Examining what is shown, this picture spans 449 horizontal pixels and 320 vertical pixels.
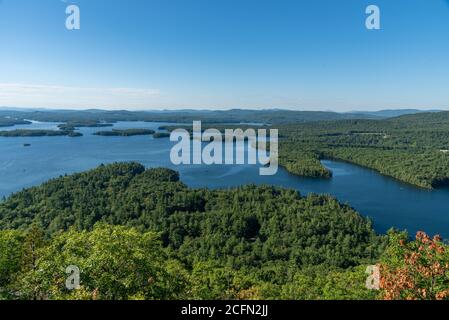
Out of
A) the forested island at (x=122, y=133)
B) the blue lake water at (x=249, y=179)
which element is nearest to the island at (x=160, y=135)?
the forested island at (x=122, y=133)

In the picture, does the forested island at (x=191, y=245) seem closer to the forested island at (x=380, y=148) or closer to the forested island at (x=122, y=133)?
the forested island at (x=380, y=148)

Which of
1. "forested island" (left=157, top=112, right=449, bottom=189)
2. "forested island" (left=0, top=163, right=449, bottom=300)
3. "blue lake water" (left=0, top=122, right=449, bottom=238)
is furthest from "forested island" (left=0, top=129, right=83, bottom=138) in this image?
"forested island" (left=0, top=163, right=449, bottom=300)

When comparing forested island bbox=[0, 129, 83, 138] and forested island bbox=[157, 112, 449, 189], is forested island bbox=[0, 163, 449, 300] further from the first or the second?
forested island bbox=[0, 129, 83, 138]

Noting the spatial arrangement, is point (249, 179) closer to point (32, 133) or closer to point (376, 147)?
point (376, 147)

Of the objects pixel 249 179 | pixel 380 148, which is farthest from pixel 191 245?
pixel 380 148
